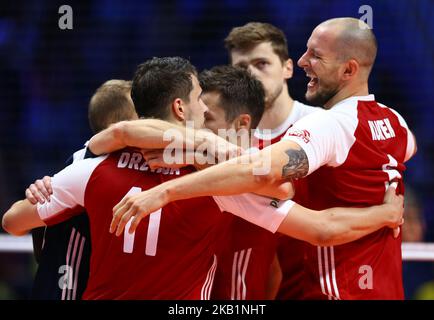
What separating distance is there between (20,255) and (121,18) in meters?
3.11

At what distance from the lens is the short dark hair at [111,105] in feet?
12.0

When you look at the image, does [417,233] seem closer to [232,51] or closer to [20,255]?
[232,51]

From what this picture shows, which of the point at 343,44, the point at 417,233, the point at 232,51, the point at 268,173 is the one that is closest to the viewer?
the point at 268,173

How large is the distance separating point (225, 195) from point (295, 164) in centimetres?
36

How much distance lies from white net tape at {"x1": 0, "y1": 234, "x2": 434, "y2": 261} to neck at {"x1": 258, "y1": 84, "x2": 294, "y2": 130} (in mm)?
1522

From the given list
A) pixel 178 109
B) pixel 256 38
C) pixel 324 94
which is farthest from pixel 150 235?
pixel 256 38

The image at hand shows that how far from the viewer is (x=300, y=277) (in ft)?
11.8

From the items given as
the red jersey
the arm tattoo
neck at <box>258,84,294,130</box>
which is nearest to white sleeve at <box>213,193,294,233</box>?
the arm tattoo

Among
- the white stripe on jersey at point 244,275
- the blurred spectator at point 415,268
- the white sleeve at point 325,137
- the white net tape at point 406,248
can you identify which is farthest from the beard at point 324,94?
the blurred spectator at point 415,268

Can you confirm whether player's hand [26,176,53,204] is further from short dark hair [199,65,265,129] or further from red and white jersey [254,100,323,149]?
red and white jersey [254,100,323,149]

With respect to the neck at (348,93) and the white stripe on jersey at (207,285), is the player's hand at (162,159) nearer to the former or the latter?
the white stripe on jersey at (207,285)

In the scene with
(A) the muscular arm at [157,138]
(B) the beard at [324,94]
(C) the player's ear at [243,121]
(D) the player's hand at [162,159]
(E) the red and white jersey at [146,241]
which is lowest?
(E) the red and white jersey at [146,241]

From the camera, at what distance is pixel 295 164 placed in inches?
120

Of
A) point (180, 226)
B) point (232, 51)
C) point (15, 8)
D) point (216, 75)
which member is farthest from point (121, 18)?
point (180, 226)
